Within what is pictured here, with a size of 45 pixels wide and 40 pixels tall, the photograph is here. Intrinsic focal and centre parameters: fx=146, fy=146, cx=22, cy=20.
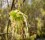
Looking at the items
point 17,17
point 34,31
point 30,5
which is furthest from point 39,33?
point 17,17

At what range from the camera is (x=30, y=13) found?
2.32 meters

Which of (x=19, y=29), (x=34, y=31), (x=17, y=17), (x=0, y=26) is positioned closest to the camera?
(x=17, y=17)

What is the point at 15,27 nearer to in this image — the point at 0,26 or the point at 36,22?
the point at 0,26

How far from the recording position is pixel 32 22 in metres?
2.28

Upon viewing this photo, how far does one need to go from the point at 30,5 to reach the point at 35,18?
23 centimetres

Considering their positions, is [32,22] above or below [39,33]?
above

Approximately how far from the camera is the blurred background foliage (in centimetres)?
203

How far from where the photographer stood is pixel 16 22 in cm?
167

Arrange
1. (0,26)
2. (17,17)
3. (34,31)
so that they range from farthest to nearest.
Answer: (34,31)
(0,26)
(17,17)

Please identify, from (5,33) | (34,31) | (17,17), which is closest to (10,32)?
(5,33)

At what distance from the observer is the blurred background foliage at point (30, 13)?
2.03 meters

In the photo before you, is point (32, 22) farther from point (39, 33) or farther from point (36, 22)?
point (39, 33)

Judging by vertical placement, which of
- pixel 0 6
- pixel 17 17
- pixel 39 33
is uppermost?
pixel 0 6

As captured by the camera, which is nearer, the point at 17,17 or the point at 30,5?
the point at 17,17
